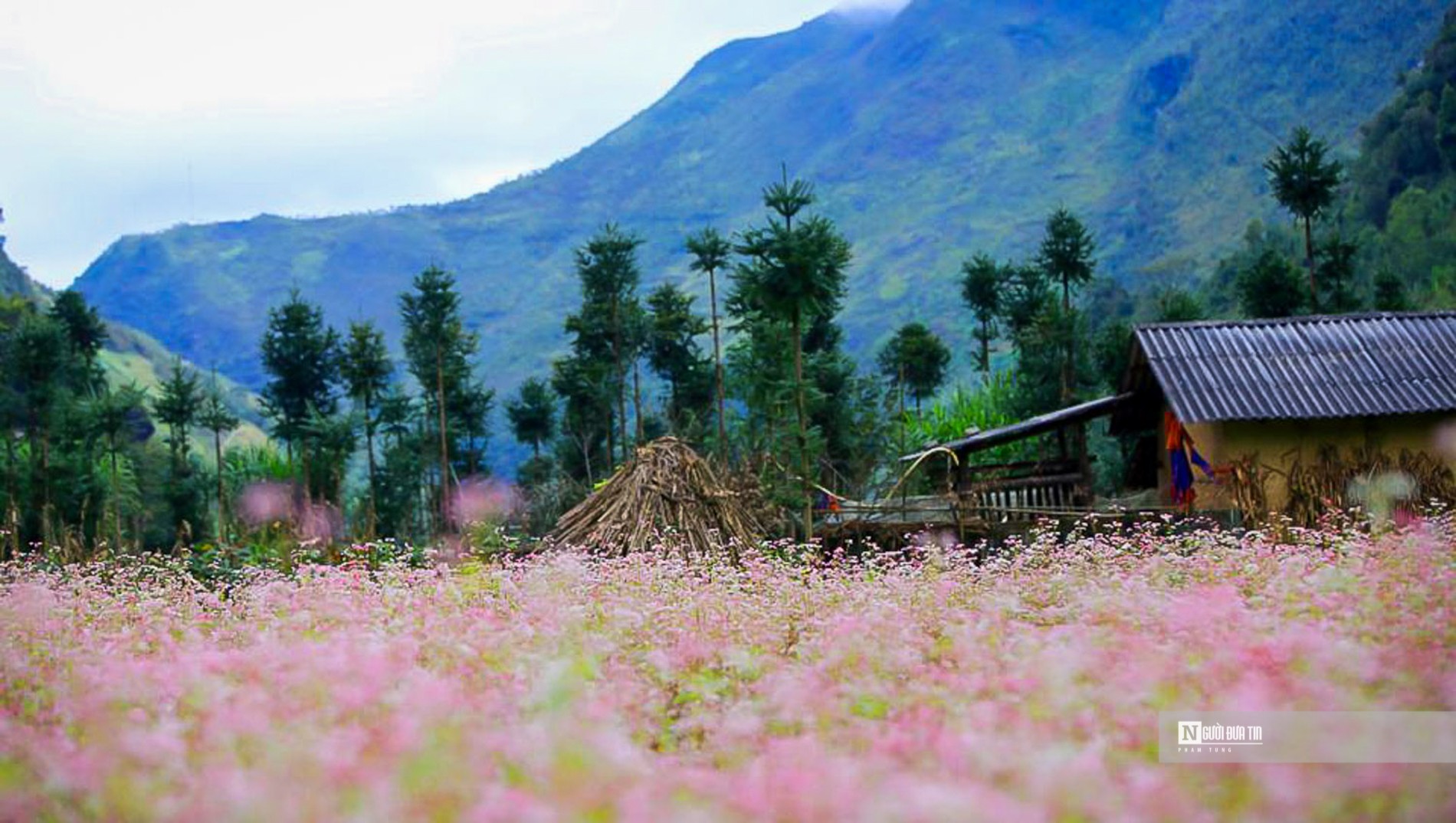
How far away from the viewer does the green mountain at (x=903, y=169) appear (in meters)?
77.5

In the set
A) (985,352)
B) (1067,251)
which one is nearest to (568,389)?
(985,352)

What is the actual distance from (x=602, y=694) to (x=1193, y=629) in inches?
90.0

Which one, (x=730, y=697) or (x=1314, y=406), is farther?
(x=1314, y=406)

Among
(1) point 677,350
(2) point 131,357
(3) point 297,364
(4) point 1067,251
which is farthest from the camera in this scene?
(2) point 131,357

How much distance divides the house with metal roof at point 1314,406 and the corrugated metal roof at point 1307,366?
2 cm

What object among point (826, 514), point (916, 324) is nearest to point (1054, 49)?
point (916, 324)

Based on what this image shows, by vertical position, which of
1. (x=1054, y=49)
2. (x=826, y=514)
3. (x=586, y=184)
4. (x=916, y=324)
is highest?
(x=1054, y=49)

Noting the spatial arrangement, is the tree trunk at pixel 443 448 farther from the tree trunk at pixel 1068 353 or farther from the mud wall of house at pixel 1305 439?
the mud wall of house at pixel 1305 439

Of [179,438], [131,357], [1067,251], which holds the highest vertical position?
[131,357]

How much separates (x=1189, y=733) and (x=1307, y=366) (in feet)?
37.6

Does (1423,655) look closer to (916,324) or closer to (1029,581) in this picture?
(1029,581)

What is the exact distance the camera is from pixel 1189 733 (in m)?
3.70

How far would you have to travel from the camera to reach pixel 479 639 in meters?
5.06

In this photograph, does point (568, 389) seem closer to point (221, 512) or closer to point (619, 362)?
point (619, 362)
